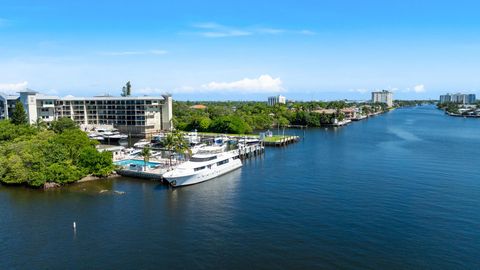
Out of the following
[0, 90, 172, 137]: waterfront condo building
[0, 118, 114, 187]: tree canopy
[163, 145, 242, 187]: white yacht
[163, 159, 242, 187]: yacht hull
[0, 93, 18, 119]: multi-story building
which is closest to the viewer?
[0, 118, 114, 187]: tree canopy

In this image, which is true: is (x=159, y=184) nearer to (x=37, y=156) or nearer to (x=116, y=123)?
(x=37, y=156)

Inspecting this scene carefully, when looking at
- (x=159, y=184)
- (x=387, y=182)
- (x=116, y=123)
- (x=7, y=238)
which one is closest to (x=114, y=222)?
(x=7, y=238)

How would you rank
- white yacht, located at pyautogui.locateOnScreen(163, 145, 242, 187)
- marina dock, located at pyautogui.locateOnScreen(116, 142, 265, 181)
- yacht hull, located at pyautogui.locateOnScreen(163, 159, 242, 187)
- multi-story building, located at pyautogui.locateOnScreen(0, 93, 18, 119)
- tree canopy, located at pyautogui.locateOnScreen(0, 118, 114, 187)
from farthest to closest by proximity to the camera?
multi-story building, located at pyautogui.locateOnScreen(0, 93, 18, 119) → marina dock, located at pyautogui.locateOnScreen(116, 142, 265, 181) → white yacht, located at pyautogui.locateOnScreen(163, 145, 242, 187) → yacht hull, located at pyautogui.locateOnScreen(163, 159, 242, 187) → tree canopy, located at pyautogui.locateOnScreen(0, 118, 114, 187)

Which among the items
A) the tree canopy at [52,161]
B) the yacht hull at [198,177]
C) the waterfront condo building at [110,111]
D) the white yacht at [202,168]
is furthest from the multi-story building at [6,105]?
the yacht hull at [198,177]

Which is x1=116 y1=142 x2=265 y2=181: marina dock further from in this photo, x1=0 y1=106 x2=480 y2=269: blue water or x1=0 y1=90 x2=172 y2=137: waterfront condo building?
x1=0 y1=90 x2=172 y2=137: waterfront condo building

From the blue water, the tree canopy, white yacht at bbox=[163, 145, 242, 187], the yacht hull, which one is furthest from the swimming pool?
the yacht hull

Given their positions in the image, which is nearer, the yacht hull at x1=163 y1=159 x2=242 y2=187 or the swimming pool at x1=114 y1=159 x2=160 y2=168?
the yacht hull at x1=163 y1=159 x2=242 y2=187

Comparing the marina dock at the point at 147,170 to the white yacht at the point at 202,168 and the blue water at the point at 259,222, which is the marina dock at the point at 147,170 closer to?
the blue water at the point at 259,222
